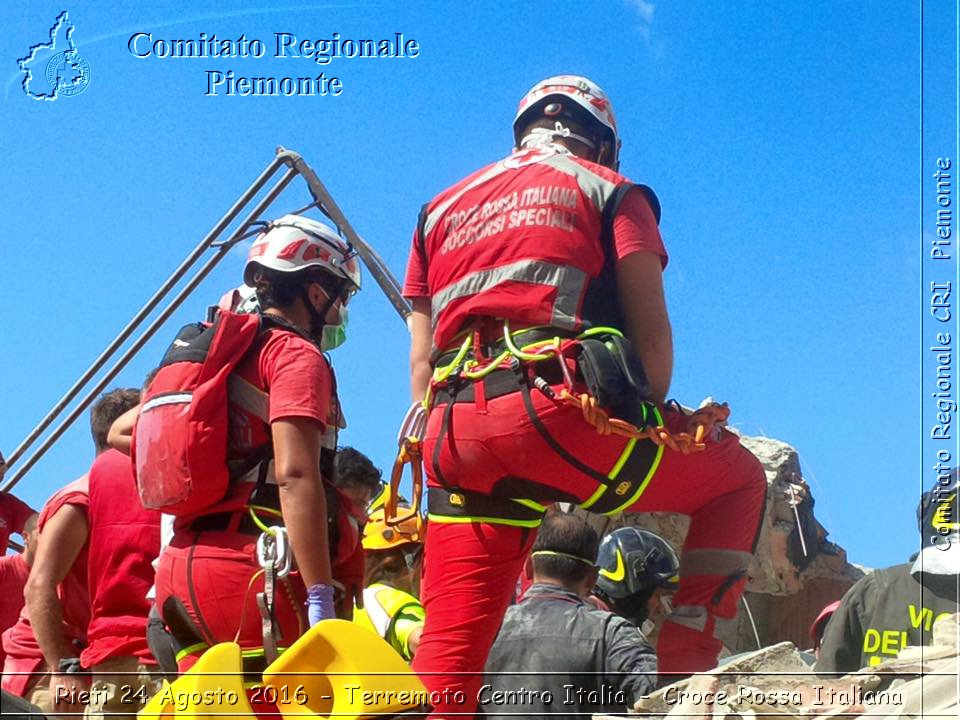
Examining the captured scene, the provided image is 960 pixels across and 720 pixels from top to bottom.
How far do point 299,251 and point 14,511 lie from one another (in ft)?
13.6

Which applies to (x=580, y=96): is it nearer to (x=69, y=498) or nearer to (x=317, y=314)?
(x=317, y=314)

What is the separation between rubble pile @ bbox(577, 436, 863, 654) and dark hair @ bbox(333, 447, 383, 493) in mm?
1777

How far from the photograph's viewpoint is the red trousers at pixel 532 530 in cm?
500

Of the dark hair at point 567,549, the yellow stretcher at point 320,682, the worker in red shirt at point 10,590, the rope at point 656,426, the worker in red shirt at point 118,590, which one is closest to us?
the yellow stretcher at point 320,682

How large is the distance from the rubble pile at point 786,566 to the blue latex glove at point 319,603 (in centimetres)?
387

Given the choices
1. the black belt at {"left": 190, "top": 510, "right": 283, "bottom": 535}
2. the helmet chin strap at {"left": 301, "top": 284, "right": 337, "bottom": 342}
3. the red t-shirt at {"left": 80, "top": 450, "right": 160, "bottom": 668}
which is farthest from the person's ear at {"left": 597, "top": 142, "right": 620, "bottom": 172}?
the red t-shirt at {"left": 80, "top": 450, "right": 160, "bottom": 668}

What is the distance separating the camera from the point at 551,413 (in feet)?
16.4

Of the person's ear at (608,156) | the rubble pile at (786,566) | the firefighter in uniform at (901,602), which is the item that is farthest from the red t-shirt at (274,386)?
the rubble pile at (786,566)

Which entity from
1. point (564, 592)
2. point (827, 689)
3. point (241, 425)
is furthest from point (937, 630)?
point (241, 425)

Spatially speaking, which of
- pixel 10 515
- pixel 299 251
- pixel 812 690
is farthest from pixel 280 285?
pixel 10 515

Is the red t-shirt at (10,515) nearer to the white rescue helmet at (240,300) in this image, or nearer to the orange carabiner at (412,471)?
the white rescue helmet at (240,300)

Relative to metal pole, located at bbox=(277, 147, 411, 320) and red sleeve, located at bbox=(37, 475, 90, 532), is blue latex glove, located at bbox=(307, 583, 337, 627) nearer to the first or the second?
red sleeve, located at bbox=(37, 475, 90, 532)

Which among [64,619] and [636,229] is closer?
[636,229]

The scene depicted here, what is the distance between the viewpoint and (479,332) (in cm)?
530
